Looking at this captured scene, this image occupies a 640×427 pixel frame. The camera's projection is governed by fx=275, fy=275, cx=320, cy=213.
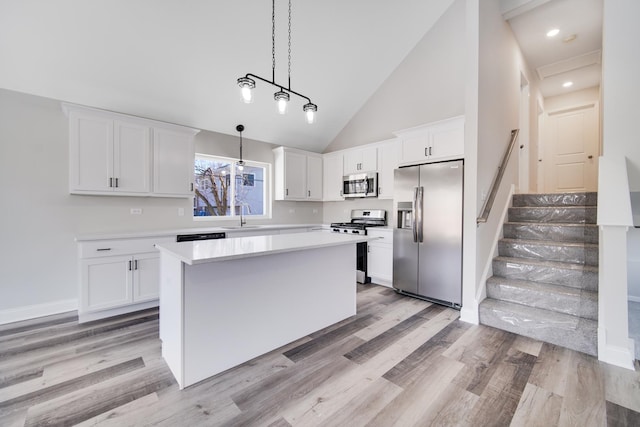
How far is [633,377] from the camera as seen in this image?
1.96 m

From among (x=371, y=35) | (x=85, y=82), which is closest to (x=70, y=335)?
(x=85, y=82)

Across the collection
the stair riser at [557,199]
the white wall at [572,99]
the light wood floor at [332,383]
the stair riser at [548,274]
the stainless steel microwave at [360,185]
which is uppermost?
the white wall at [572,99]

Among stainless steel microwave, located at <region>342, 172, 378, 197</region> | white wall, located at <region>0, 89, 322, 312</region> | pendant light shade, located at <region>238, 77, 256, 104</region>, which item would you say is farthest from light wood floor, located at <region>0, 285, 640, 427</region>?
stainless steel microwave, located at <region>342, 172, 378, 197</region>

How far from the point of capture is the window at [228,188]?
4297 millimetres

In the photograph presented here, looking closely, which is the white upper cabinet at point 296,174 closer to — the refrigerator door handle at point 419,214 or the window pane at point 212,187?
the window pane at point 212,187

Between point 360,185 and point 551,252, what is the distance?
8.79 feet

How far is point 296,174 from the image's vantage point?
5094mm

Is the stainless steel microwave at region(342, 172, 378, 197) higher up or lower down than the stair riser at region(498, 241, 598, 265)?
higher up

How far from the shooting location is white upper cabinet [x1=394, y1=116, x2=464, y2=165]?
3.46 m

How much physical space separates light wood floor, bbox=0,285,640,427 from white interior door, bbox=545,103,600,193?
16.0ft

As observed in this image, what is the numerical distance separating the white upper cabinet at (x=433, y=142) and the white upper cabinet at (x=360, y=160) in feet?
2.03

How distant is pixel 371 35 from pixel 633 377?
14.3ft

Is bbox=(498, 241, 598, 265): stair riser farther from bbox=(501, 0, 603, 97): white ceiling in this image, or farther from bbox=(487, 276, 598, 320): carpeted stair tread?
bbox=(501, 0, 603, 97): white ceiling

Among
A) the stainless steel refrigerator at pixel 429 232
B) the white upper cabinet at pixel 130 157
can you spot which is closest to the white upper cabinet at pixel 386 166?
the stainless steel refrigerator at pixel 429 232
